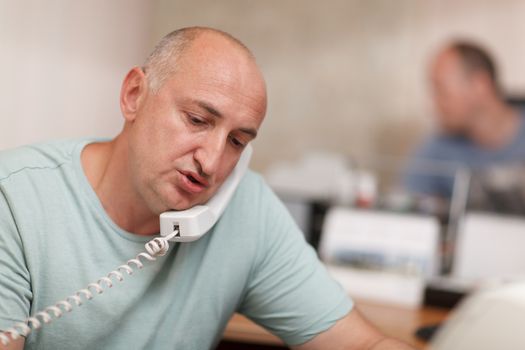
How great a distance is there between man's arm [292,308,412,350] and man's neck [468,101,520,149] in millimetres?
2738

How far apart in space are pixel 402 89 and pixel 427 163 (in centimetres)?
47

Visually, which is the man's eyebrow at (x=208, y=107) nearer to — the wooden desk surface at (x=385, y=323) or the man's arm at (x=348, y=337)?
the man's arm at (x=348, y=337)

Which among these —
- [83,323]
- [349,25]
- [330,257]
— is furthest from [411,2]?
[83,323]

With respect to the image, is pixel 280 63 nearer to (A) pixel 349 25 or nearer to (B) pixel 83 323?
(A) pixel 349 25

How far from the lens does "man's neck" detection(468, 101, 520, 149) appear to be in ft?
12.4

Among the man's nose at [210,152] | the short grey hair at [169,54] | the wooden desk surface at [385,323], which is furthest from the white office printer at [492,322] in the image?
the wooden desk surface at [385,323]

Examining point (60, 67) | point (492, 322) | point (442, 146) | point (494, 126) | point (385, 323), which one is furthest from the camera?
point (442, 146)

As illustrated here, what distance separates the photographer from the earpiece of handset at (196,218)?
45.4 inches

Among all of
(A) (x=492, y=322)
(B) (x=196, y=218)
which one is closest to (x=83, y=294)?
(B) (x=196, y=218)

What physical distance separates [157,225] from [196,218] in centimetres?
11

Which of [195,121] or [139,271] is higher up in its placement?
[195,121]

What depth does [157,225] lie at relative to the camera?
4.09ft

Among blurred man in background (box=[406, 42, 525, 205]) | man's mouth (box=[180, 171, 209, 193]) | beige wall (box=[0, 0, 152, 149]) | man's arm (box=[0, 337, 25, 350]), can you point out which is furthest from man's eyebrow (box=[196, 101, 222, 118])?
blurred man in background (box=[406, 42, 525, 205])

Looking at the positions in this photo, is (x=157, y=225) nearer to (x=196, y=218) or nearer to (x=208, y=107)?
(x=196, y=218)
